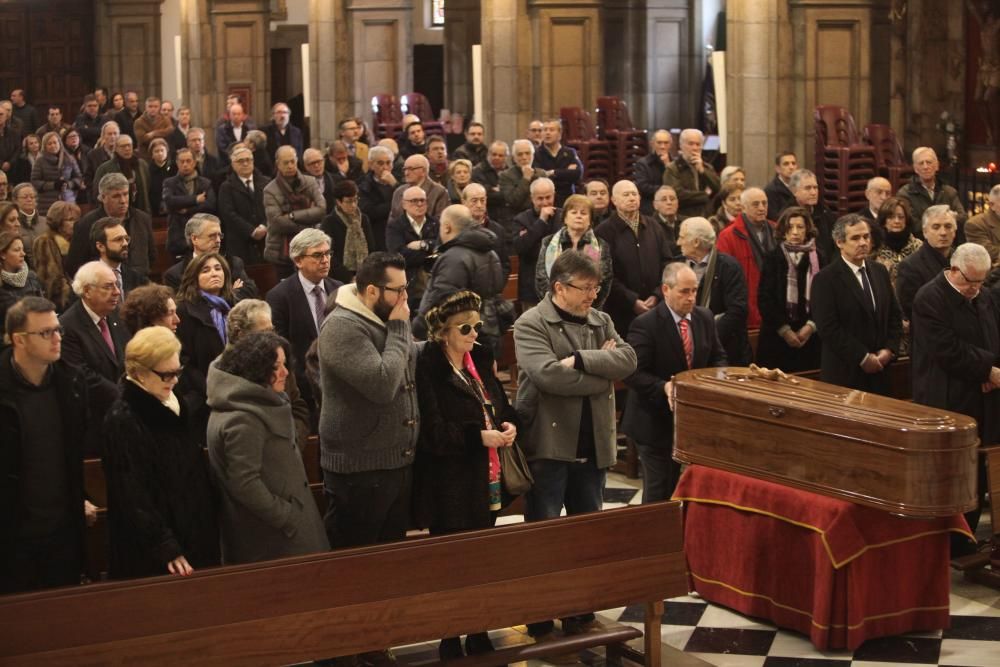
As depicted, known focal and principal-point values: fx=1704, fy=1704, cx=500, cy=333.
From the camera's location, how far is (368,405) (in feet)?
22.7

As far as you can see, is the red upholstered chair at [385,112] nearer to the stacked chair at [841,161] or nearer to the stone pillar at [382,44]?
the stone pillar at [382,44]

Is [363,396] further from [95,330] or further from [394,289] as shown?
[95,330]

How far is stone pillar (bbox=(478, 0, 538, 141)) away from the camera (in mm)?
21562

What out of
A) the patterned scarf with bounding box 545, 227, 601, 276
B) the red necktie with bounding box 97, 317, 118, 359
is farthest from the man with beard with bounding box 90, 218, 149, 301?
the patterned scarf with bounding box 545, 227, 601, 276

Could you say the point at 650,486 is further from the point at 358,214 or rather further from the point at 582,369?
the point at 358,214

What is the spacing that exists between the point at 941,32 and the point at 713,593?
48.1 feet

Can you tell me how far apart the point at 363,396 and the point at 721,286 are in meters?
3.67

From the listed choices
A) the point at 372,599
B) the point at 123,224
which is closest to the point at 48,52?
the point at 123,224

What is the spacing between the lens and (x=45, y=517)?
6.41m

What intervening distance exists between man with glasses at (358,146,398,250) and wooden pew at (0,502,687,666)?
6.54m

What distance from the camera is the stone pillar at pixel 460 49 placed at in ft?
104

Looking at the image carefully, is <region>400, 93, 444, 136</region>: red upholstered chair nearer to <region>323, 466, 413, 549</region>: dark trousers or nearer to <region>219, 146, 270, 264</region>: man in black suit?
<region>219, 146, 270, 264</region>: man in black suit

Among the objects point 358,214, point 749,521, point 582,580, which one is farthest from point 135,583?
point 358,214

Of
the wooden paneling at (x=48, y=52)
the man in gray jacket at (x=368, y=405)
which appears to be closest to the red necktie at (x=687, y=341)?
the man in gray jacket at (x=368, y=405)
